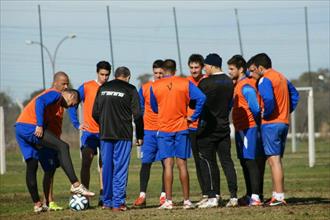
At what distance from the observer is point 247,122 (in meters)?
14.8

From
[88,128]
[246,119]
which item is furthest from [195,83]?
[88,128]

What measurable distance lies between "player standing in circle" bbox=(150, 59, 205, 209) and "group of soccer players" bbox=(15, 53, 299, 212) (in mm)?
15

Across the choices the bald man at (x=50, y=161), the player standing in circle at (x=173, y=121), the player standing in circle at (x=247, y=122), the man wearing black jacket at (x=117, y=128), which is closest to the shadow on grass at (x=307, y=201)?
Answer: the player standing in circle at (x=247, y=122)

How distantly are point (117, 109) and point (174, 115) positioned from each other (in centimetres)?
89

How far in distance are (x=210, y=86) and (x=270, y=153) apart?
1402 mm

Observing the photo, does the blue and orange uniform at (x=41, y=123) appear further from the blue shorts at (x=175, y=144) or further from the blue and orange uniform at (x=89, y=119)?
the blue shorts at (x=175, y=144)

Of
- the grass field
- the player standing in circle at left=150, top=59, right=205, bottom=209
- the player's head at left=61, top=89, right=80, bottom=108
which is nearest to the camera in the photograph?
the grass field

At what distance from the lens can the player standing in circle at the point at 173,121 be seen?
14.4 meters

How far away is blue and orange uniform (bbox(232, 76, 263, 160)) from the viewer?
14.6 meters

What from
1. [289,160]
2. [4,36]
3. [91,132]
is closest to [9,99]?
[4,36]

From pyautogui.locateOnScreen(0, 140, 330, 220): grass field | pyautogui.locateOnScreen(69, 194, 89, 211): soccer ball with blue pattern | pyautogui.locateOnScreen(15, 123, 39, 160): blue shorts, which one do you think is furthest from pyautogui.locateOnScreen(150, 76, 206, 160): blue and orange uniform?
pyautogui.locateOnScreen(15, 123, 39, 160): blue shorts

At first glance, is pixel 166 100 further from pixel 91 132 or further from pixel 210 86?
pixel 91 132

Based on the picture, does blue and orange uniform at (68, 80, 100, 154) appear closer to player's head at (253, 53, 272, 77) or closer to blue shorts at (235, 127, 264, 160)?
blue shorts at (235, 127, 264, 160)

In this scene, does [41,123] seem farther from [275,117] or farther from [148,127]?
[275,117]
